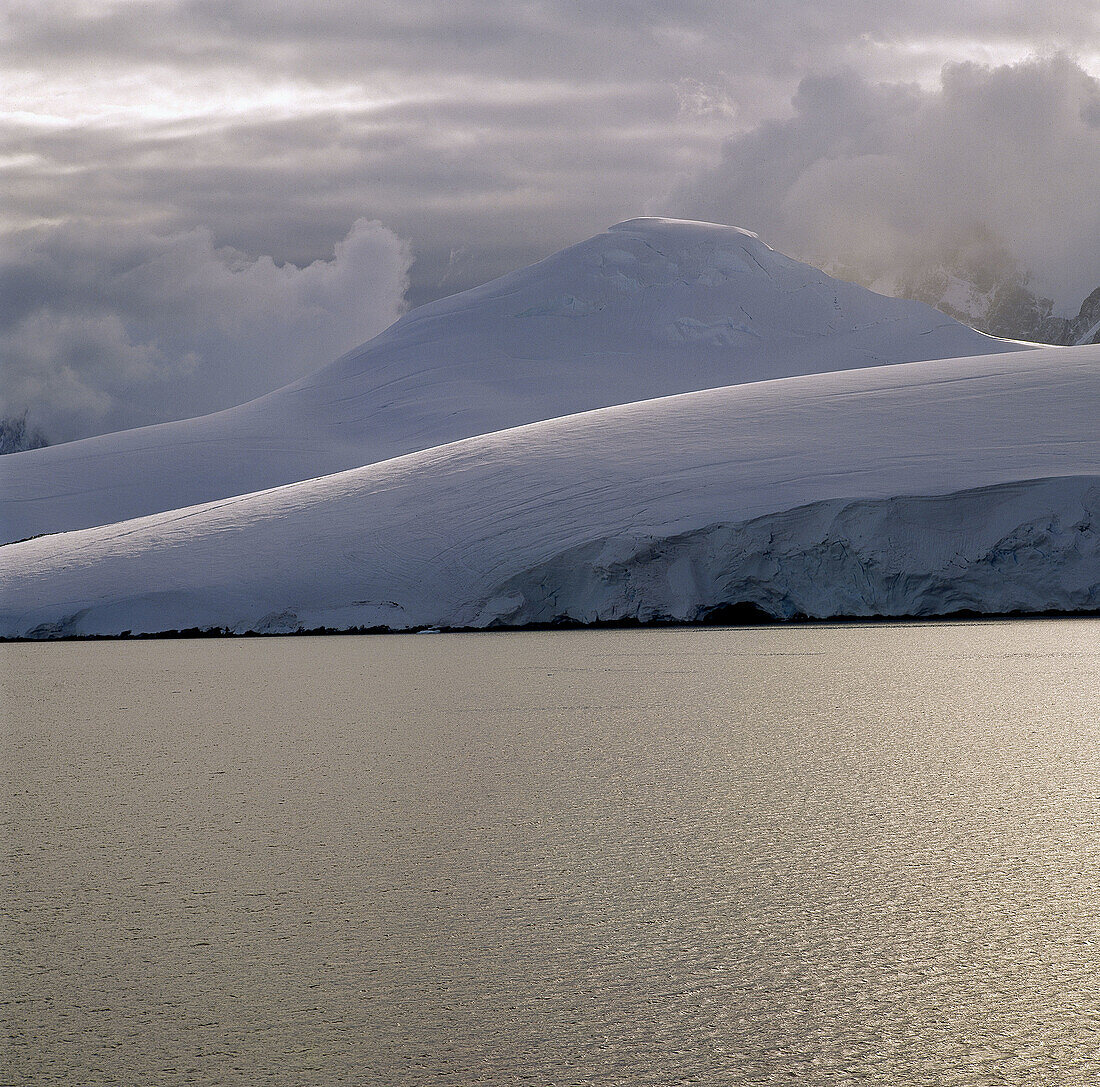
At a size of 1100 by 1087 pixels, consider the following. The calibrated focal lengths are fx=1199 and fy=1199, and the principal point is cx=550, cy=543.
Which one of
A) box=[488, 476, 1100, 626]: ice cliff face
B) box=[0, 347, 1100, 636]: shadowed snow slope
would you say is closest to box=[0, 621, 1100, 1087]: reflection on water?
box=[488, 476, 1100, 626]: ice cliff face

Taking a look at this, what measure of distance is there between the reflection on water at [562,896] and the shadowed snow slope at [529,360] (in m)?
28.2

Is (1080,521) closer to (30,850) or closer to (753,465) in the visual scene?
(753,465)

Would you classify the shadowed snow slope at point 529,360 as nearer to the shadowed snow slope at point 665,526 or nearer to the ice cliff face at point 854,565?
the shadowed snow slope at point 665,526

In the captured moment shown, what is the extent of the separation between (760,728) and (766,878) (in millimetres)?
2585

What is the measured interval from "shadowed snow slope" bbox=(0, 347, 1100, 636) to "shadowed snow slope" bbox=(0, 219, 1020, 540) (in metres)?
Answer: 13.6

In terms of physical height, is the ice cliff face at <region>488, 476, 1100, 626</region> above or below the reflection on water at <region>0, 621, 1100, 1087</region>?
above

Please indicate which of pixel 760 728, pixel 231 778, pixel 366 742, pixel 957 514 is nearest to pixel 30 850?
pixel 231 778

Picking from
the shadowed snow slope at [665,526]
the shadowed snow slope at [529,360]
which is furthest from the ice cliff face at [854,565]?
the shadowed snow slope at [529,360]

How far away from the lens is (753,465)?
1662cm

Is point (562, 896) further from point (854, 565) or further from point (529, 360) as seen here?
point (529, 360)

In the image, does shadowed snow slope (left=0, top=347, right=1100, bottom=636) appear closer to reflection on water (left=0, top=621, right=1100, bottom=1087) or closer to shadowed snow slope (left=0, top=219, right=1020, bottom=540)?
reflection on water (left=0, top=621, right=1100, bottom=1087)

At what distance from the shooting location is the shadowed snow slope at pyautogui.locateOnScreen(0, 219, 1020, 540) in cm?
3431

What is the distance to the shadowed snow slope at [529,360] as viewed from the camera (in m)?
34.3

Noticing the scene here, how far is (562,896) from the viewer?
10.3 feet
